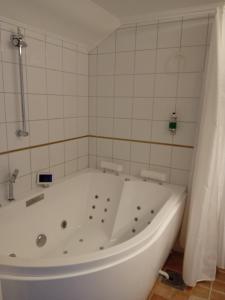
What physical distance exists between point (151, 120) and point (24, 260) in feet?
4.81

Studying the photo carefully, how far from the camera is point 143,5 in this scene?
→ 1672 millimetres

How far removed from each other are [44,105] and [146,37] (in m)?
1.02

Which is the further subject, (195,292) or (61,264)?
(195,292)

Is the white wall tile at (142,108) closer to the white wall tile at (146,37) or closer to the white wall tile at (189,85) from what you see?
the white wall tile at (189,85)

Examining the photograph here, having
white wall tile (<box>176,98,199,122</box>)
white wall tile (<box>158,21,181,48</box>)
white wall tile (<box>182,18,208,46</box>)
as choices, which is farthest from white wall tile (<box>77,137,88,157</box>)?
white wall tile (<box>182,18,208,46</box>)

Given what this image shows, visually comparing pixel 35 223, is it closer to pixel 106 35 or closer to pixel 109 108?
pixel 109 108

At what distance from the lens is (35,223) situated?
170cm

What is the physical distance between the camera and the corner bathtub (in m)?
0.97

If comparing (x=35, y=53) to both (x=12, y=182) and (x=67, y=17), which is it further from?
(x=12, y=182)

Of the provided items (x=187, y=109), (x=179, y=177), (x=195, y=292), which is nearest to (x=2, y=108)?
(x=187, y=109)

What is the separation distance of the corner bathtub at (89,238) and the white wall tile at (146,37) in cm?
117

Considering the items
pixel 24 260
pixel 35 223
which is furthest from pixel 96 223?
pixel 24 260

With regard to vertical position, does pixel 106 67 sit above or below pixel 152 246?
above

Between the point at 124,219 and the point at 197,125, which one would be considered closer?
the point at 197,125
